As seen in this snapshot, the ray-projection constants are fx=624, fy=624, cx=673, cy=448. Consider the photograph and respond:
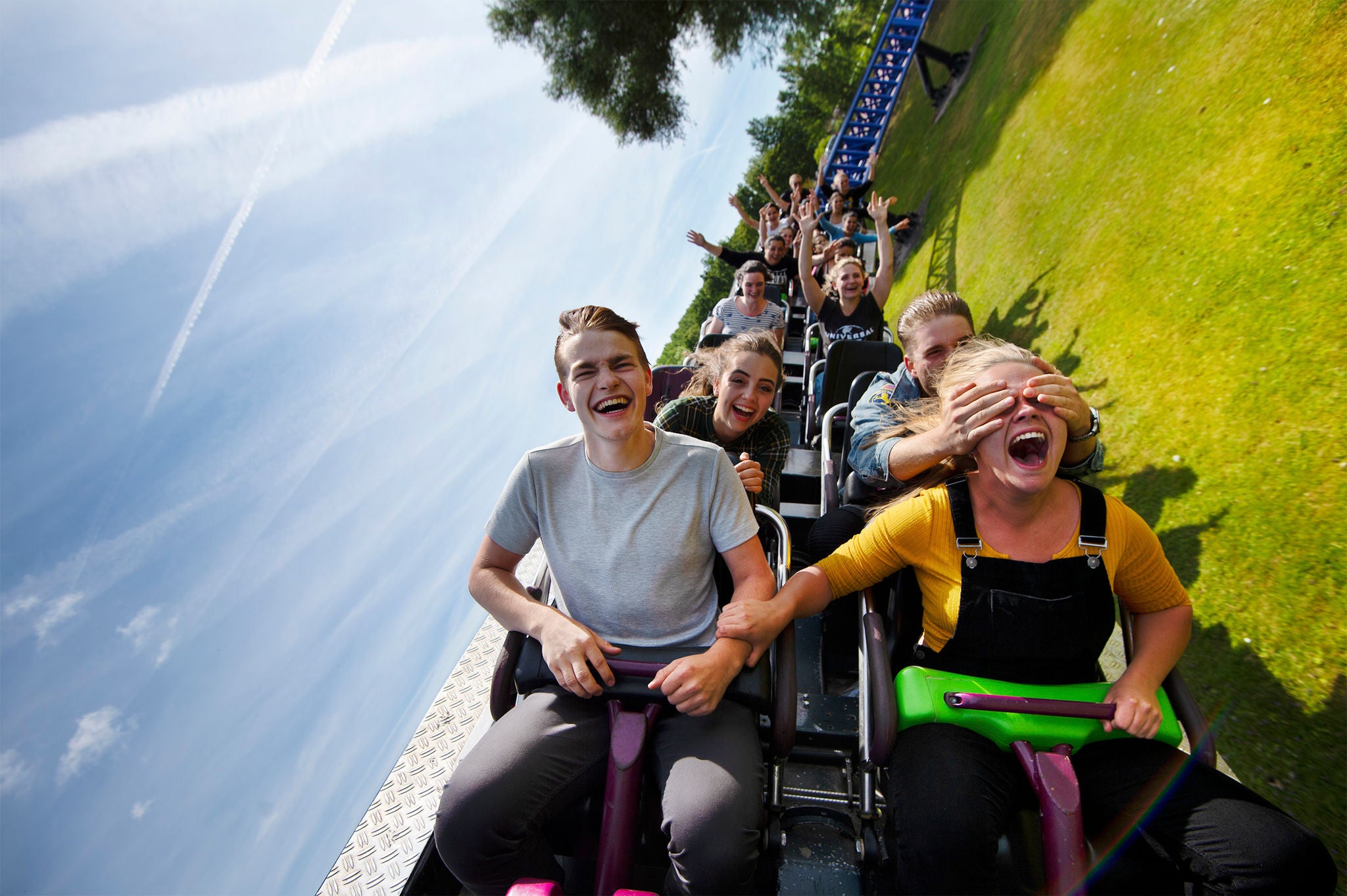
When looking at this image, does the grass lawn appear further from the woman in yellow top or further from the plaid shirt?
the plaid shirt

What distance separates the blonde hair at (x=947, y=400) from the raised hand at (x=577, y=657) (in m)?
0.92

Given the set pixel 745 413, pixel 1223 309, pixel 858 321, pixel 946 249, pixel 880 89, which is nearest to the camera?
pixel 745 413

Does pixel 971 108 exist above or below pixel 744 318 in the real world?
above

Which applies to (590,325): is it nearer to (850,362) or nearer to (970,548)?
(970,548)

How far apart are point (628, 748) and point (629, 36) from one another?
47.8 feet

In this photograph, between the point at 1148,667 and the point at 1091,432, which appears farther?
the point at 1091,432

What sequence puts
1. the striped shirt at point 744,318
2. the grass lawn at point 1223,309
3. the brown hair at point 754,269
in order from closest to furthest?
the grass lawn at point 1223,309, the brown hair at point 754,269, the striped shirt at point 744,318

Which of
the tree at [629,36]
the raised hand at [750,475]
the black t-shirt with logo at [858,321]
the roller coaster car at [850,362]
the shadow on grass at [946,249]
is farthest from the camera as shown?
the tree at [629,36]

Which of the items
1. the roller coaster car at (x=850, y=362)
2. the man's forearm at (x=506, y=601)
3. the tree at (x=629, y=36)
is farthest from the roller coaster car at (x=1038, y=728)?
the tree at (x=629, y=36)

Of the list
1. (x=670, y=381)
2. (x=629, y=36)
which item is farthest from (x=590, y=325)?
(x=629, y=36)

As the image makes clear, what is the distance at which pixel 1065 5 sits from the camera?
306 inches

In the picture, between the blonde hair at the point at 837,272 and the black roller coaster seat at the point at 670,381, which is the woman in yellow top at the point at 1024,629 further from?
the blonde hair at the point at 837,272

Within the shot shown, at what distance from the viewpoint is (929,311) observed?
2.46 metres

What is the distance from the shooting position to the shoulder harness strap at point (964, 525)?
1577 millimetres
